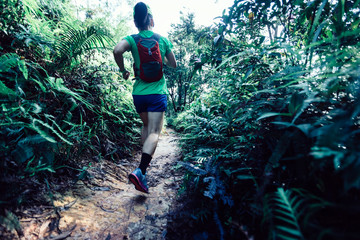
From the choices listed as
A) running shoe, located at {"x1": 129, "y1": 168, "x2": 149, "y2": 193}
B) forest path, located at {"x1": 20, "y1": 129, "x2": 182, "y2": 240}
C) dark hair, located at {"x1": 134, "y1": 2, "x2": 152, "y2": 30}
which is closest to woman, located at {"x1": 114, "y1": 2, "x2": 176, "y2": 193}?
dark hair, located at {"x1": 134, "y1": 2, "x2": 152, "y2": 30}

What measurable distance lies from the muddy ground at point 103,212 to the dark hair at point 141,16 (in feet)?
5.93

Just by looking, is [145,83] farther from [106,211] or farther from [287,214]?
[287,214]

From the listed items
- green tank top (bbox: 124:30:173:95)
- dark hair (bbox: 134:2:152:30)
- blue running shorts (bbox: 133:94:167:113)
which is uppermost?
dark hair (bbox: 134:2:152:30)

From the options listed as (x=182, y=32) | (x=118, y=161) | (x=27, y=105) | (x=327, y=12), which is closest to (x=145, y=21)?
(x=27, y=105)

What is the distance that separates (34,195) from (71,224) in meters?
0.36

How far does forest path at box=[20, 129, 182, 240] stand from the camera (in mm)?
1058

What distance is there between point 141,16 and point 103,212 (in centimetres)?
210

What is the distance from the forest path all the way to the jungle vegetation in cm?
19

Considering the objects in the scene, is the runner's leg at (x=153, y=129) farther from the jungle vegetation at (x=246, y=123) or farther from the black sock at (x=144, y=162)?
→ the jungle vegetation at (x=246, y=123)

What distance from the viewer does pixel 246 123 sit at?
4.86ft

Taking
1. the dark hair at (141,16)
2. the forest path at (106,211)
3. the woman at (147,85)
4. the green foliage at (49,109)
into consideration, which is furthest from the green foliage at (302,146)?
the green foliage at (49,109)

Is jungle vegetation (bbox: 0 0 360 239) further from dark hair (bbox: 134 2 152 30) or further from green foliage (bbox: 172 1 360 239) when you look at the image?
dark hair (bbox: 134 2 152 30)

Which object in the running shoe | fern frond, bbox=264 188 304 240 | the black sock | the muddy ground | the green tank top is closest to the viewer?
fern frond, bbox=264 188 304 240

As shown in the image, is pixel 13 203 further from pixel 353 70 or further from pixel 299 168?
pixel 353 70
